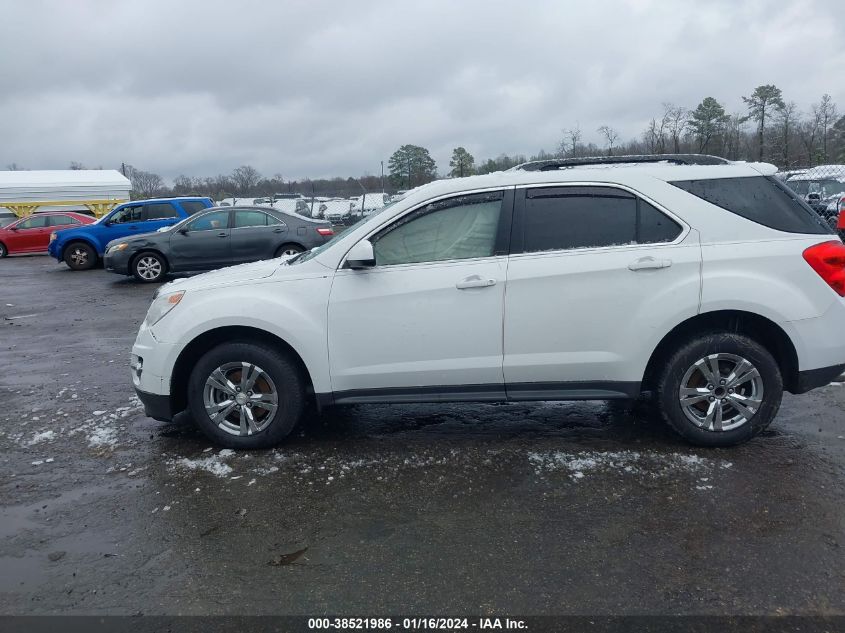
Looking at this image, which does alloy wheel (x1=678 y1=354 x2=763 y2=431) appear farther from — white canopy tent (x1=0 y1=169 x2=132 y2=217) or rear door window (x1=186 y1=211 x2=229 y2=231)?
white canopy tent (x1=0 y1=169 x2=132 y2=217)

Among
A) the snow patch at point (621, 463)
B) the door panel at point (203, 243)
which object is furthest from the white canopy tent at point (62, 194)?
the snow patch at point (621, 463)

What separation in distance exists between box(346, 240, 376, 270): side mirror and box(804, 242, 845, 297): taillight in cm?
271

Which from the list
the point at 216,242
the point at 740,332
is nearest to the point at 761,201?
the point at 740,332

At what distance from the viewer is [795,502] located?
363 cm

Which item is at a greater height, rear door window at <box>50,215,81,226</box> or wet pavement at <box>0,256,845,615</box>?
rear door window at <box>50,215,81,226</box>

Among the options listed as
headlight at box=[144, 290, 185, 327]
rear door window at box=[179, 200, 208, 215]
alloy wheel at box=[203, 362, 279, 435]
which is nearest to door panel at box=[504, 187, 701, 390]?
alloy wheel at box=[203, 362, 279, 435]

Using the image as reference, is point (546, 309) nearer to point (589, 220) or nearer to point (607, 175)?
point (589, 220)

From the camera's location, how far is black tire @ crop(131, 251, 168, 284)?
45.9ft

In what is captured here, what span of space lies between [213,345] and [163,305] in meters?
0.44

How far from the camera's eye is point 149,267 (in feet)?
46.1

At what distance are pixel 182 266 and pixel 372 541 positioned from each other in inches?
463

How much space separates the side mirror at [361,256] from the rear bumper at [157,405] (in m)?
1.55

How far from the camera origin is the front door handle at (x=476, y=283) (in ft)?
13.9

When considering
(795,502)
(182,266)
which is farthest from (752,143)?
(795,502)
